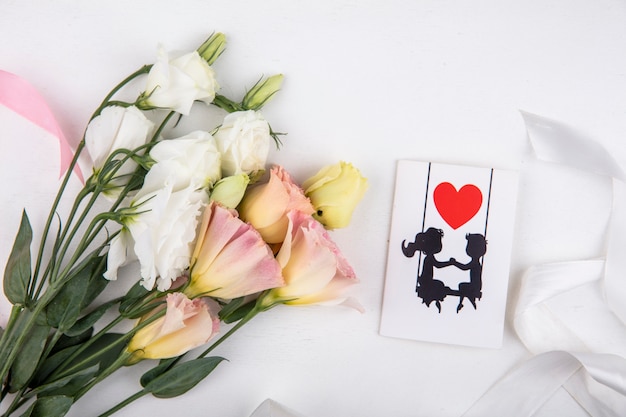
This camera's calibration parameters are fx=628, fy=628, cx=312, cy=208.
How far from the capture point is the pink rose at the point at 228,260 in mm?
662

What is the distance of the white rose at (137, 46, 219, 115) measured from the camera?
693mm

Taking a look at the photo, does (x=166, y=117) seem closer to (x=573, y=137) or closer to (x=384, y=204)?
(x=384, y=204)

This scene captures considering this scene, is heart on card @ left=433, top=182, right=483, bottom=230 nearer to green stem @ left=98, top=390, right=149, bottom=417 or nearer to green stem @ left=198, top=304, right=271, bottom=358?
green stem @ left=198, top=304, right=271, bottom=358

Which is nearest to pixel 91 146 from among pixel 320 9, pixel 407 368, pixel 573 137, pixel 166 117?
pixel 166 117

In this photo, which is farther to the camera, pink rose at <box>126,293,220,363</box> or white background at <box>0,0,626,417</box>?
white background at <box>0,0,626,417</box>

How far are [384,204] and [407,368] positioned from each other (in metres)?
0.21

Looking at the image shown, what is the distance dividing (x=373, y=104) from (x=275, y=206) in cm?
21

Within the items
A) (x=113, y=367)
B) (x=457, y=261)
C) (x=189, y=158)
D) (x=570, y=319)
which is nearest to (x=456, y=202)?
(x=457, y=261)

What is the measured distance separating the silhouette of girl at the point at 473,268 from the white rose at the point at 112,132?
1.38 feet

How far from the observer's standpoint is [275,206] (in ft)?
2.31

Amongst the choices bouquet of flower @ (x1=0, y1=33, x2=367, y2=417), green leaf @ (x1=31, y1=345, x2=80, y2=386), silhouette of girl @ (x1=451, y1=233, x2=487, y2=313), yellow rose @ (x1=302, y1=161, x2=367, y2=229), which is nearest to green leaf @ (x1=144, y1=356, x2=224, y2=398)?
bouquet of flower @ (x1=0, y1=33, x2=367, y2=417)

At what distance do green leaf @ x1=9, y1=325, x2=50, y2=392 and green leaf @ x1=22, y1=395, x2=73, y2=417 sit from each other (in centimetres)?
4

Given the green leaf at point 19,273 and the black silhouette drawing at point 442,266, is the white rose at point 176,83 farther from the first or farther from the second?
the black silhouette drawing at point 442,266

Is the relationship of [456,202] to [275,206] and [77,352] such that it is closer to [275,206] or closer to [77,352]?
[275,206]
